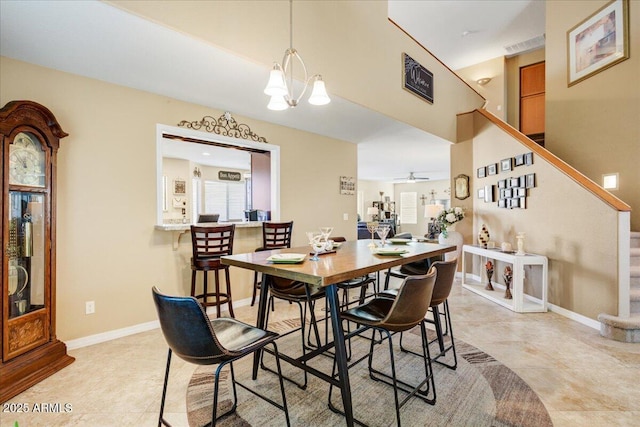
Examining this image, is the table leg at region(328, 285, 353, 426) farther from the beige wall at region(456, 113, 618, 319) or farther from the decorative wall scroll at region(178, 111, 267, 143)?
the beige wall at region(456, 113, 618, 319)

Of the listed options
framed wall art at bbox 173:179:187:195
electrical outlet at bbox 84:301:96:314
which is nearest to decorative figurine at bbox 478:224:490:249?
electrical outlet at bbox 84:301:96:314

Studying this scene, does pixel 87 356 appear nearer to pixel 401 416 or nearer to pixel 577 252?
pixel 401 416

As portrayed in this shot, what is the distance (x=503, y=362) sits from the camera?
7.98 feet

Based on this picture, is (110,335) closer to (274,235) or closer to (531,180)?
(274,235)

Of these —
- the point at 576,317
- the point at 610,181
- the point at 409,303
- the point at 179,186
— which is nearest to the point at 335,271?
the point at 409,303

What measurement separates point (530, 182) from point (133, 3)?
4.54 meters

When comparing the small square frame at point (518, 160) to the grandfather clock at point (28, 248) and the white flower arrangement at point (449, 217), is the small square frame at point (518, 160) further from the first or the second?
the grandfather clock at point (28, 248)

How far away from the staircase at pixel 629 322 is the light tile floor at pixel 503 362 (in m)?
0.09

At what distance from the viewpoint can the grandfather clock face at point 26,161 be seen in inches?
87.5

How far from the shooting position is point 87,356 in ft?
8.45

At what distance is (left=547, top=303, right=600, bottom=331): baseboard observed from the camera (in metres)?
3.13

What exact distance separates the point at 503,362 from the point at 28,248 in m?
3.81

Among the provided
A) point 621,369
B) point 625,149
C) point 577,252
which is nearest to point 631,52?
point 625,149

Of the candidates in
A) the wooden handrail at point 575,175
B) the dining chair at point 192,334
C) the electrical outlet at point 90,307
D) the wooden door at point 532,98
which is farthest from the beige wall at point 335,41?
the wooden door at point 532,98
